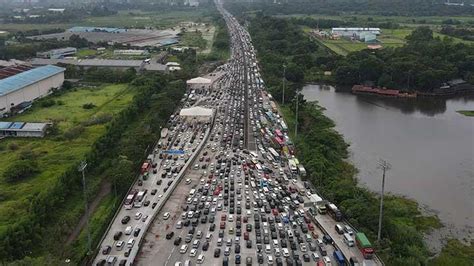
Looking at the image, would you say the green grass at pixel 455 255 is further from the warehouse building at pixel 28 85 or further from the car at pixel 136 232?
the warehouse building at pixel 28 85

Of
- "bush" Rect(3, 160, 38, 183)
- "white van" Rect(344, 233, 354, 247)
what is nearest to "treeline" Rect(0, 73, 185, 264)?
"bush" Rect(3, 160, 38, 183)

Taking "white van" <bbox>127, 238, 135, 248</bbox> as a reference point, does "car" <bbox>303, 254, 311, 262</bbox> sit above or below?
below

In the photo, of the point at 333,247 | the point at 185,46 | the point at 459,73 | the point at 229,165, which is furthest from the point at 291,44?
the point at 333,247

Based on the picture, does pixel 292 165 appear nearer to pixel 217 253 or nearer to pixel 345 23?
pixel 217 253

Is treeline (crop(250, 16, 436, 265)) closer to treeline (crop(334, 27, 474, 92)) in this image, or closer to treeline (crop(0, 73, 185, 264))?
treeline (crop(334, 27, 474, 92))

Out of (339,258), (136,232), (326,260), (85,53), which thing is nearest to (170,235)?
(136,232)

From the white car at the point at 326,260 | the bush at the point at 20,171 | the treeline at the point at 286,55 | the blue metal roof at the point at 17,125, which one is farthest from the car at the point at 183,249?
the treeline at the point at 286,55
